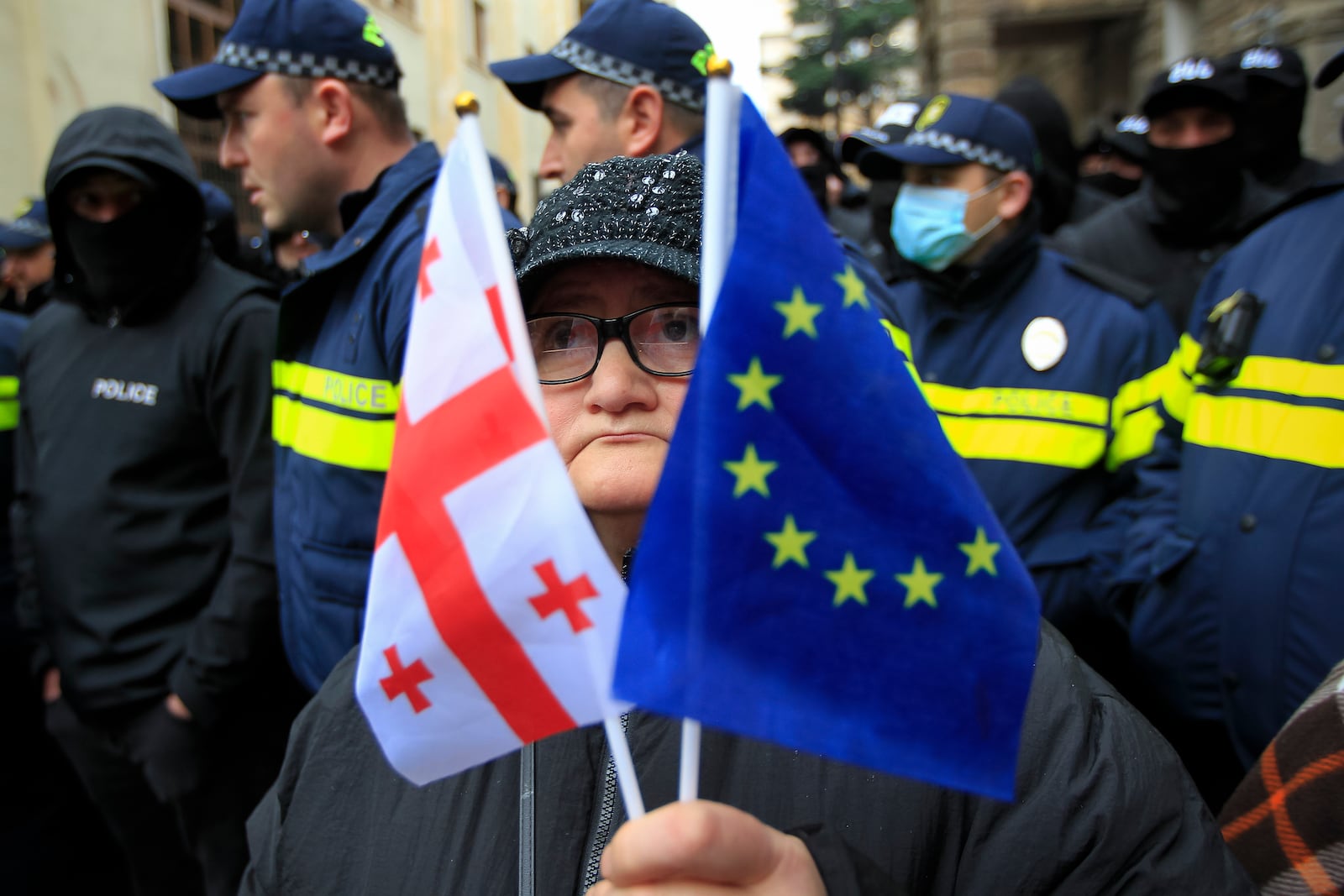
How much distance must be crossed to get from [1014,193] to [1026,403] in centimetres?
70

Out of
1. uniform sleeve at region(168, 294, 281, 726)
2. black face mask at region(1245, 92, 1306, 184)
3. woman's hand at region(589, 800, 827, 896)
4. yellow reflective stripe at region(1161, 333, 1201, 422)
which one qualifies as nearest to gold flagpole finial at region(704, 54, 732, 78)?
woman's hand at region(589, 800, 827, 896)

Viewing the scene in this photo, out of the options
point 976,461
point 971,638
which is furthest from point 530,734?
point 976,461

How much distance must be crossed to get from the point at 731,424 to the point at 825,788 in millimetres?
496

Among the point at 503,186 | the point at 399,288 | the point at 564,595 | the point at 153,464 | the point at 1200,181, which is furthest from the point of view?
the point at 503,186

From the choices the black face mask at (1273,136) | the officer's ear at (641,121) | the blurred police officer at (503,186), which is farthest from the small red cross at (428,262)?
the black face mask at (1273,136)

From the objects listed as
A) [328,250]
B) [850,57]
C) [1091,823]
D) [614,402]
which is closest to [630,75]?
[328,250]

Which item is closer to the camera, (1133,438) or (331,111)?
(331,111)

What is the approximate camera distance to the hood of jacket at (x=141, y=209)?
9.55 feet

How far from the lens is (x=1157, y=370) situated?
2.93m

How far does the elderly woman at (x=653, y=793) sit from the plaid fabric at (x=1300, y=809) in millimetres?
146

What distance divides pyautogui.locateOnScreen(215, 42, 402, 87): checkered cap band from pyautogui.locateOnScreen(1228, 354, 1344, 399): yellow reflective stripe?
7.42 ft

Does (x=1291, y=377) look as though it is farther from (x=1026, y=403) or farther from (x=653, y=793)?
(x=653, y=793)

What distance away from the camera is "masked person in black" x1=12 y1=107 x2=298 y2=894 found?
9.18 feet

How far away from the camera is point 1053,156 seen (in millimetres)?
5434
